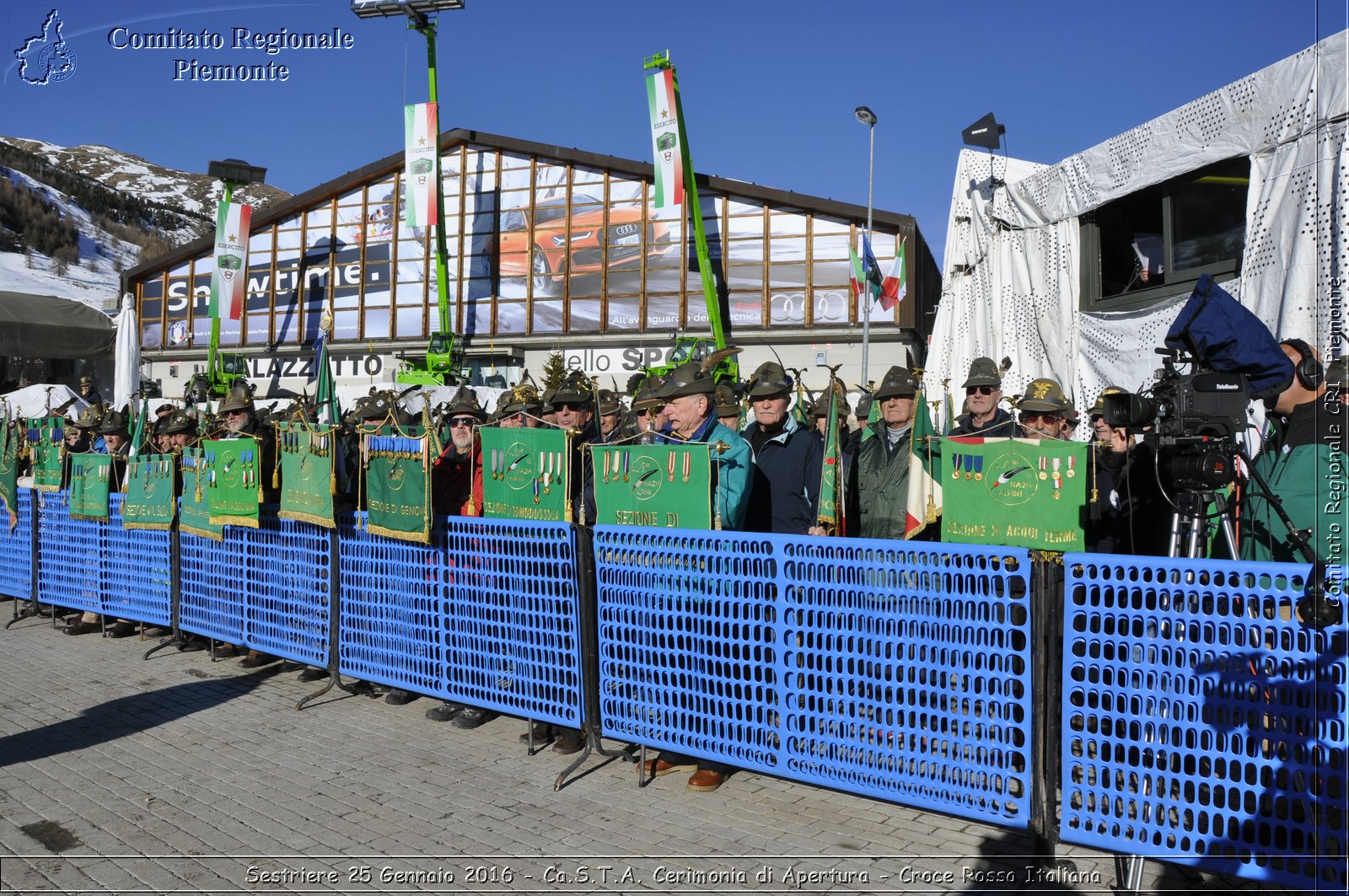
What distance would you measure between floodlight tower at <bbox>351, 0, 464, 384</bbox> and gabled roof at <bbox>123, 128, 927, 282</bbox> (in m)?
2.28

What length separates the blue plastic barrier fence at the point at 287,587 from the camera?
273 inches

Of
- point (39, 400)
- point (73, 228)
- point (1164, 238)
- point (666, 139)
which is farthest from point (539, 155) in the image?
point (73, 228)

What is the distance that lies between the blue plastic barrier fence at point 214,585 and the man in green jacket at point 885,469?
192 inches

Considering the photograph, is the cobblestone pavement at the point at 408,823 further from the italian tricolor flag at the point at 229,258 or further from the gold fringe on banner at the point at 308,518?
the italian tricolor flag at the point at 229,258

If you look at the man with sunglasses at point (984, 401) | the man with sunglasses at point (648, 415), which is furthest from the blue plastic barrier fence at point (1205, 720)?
the man with sunglasses at point (648, 415)

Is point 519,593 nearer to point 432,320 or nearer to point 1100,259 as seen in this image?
point 1100,259

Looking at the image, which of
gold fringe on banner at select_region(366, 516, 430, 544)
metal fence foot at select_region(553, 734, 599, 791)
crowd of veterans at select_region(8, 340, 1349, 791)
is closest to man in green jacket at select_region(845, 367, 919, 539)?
crowd of veterans at select_region(8, 340, 1349, 791)

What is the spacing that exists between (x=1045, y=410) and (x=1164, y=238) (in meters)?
3.51

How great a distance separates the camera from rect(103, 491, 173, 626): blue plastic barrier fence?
8.42 metres

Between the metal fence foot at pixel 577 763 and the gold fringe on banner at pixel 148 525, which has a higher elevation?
the gold fringe on banner at pixel 148 525

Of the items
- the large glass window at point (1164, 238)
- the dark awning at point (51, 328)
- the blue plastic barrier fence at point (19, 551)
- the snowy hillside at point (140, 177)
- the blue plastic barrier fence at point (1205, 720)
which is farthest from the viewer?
the snowy hillside at point (140, 177)

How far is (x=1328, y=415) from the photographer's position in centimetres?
420

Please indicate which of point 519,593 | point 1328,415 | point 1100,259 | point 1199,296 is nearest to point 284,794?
point 519,593

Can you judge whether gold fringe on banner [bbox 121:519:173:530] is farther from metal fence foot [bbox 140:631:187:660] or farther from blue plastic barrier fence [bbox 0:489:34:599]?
blue plastic barrier fence [bbox 0:489:34:599]
